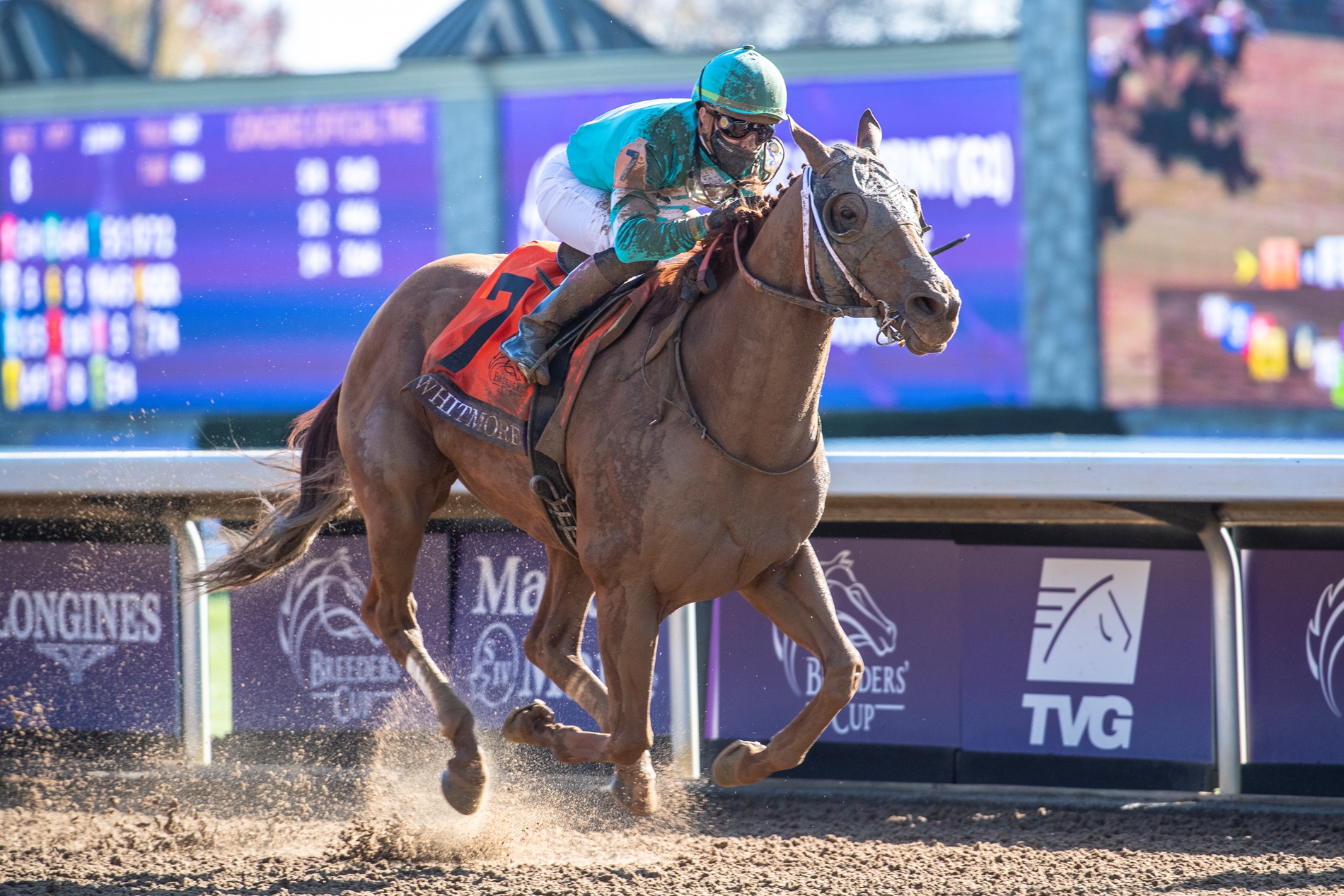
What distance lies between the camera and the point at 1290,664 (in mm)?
4898

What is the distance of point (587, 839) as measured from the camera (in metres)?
4.57

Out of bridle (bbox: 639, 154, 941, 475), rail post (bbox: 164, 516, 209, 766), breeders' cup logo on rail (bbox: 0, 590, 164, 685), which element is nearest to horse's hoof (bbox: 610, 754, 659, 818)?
bridle (bbox: 639, 154, 941, 475)

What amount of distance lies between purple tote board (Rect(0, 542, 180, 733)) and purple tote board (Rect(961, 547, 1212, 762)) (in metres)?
3.15

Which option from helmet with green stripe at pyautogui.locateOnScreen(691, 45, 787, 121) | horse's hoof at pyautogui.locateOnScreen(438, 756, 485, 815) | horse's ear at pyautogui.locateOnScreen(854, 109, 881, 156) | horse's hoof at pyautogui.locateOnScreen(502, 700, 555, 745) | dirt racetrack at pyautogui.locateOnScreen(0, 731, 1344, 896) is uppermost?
helmet with green stripe at pyautogui.locateOnScreen(691, 45, 787, 121)

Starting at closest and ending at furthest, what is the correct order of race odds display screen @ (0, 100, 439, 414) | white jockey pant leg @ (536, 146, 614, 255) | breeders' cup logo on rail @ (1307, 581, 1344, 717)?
white jockey pant leg @ (536, 146, 614, 255), breeders' cup logo on rail @ (1307, 581, 1344, 717), race odds display screen @ (0, 100, 439, 414)

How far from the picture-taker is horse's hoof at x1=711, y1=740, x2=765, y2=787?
12.1ft

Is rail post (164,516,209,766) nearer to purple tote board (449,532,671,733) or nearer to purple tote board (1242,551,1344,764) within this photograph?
purple tote board (449,532,671,733)

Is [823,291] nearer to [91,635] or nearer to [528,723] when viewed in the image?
[528,723]

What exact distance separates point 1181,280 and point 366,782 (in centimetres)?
884

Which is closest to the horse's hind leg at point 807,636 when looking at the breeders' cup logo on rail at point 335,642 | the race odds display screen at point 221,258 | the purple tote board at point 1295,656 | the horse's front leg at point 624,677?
the horse's front leg at point 624,677

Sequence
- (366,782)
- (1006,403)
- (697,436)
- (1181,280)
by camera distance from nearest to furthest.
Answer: (697,436), (366,782), (1006,403), (1181,280)

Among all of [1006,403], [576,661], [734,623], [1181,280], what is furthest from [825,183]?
[1181,280]

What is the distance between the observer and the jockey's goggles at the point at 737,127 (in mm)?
3354

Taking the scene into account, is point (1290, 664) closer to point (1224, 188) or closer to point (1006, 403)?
point (1006, 403)
